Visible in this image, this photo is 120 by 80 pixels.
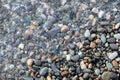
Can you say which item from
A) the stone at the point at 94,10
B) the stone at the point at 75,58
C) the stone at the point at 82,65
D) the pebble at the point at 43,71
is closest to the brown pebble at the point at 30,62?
the pebble at the point at 43,71

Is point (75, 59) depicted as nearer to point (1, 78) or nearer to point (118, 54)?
point (118, 54)

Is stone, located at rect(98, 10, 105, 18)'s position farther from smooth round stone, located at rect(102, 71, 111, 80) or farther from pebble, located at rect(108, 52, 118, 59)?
smooth round stone, located at rect(102, 71, 111, 80)

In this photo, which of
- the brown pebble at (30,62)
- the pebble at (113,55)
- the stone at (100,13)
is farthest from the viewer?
the stone at (100,13)

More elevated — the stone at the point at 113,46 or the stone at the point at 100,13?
the stone at the point at 100,13

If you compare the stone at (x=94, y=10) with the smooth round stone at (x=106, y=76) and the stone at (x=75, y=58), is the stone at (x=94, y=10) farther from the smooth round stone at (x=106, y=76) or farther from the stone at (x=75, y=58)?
the smooth round stone at (x=106, y=76)

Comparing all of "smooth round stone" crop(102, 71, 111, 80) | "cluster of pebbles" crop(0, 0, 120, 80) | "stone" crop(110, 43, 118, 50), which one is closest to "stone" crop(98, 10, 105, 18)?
"cluster of pebbles" crop(0, 0, 120, 80)

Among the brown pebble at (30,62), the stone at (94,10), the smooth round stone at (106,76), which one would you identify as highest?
the stone at (94,10)

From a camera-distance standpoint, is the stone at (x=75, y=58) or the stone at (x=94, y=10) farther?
the stone at (x=94, y=10)

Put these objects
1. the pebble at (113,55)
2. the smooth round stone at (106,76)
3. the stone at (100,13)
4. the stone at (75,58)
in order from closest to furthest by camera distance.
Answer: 1. the smooth round stone at (106,76)
2. the pebble at (113,55)
3. the stone at (75,58)
4. the stone at (100,13)

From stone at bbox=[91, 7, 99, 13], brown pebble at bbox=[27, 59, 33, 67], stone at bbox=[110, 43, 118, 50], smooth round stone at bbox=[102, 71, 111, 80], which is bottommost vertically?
smooth round stone at bbox=[102, 71, 111, 80]
